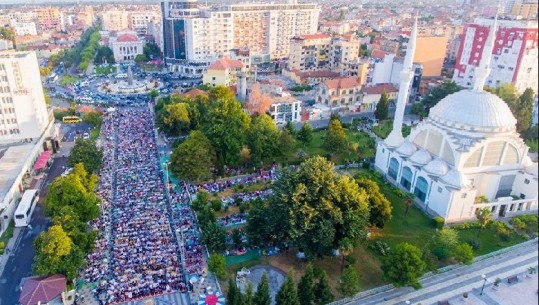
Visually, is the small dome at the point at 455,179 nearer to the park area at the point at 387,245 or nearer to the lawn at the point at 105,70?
the park area at the point at 387,245

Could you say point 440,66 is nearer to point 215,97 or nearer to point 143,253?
point 215,97

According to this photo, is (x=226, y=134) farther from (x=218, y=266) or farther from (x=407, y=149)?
(x=407, y=149)

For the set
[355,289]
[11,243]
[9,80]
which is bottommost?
[11,243]

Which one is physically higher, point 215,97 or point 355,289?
point 215,97

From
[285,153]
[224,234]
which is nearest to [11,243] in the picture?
[224,234]

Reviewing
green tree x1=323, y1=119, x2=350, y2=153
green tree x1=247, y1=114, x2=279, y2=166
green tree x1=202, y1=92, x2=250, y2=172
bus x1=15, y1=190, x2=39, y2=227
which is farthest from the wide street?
green tree x1=323, y1=119, x2=350, y2=153

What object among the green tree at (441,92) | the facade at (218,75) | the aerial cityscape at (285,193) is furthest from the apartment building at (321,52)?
the green tree at (441,92)

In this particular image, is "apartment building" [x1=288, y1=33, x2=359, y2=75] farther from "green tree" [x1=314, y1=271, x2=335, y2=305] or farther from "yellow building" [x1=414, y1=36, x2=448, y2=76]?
"green tree" [x1=314, y1=271, x2=335, y2=305]
